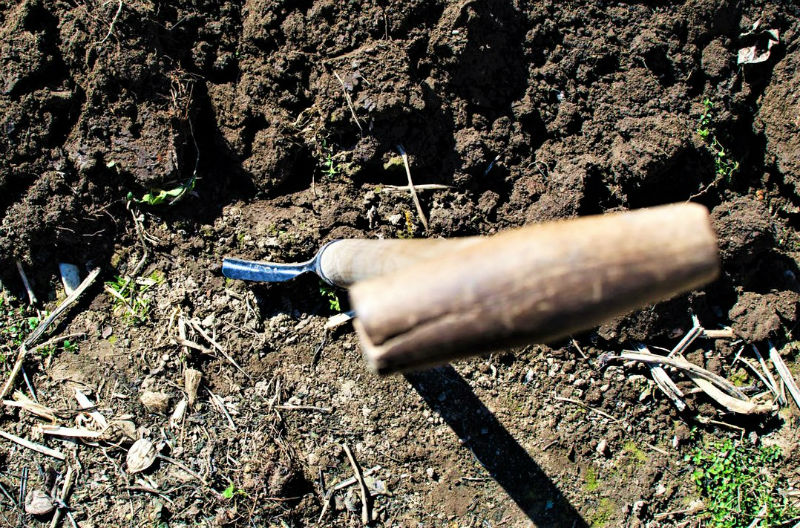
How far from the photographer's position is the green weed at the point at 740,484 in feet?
10.8

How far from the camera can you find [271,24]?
3240mm

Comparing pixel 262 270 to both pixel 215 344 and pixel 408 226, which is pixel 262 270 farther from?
pixel 408 226

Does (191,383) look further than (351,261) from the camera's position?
Yes

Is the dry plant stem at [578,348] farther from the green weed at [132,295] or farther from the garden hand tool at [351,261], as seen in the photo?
the green weed at [132,295]

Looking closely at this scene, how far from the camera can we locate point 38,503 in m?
3.25

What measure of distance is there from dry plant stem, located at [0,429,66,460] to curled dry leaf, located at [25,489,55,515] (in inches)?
8.6

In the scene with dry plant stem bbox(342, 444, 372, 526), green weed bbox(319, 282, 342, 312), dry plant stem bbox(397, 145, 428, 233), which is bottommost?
dry plant stem bbox(342, 444, 372, 526)

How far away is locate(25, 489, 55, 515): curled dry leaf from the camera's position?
325 centimetres

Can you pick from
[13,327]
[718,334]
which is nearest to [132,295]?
[13,327]

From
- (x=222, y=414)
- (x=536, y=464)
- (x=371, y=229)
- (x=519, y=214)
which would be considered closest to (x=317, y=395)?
(x=222, y=414)

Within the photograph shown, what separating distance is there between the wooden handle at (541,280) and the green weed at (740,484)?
268cm

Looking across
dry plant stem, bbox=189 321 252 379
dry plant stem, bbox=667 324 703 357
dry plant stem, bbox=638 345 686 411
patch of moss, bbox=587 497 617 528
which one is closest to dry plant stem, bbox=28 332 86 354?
dry plant stem, bbox=189 321 252 379

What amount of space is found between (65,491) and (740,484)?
13.1 ft

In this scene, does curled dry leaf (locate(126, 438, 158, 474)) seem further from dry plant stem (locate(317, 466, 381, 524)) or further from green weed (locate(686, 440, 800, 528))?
green weed (locate(686, 440, 800, 528))
